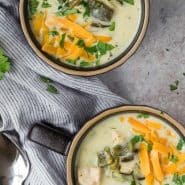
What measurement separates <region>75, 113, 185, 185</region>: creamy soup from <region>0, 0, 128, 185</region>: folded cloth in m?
0.13

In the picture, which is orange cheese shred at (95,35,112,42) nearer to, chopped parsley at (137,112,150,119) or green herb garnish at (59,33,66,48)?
green herb garnish at (59,33,66,48)

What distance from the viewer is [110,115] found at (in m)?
1.79

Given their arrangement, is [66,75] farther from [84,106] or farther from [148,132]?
[148,132]

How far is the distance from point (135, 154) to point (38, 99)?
1.07 feet

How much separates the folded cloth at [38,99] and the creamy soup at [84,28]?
70 millimetres

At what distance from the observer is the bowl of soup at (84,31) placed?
1.76 meters

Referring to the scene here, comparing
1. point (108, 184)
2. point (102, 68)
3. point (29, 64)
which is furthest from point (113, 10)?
point (108, 184)

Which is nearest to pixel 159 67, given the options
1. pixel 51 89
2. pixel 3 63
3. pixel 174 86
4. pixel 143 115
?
pixel 174 86

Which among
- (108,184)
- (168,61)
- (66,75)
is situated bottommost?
(108,184)

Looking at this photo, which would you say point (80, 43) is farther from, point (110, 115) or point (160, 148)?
point (160, 148)

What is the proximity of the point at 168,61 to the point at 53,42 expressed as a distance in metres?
0.39

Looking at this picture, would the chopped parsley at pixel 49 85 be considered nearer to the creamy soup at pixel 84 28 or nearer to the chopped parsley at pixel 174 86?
the creamy soup at pixel 84 28

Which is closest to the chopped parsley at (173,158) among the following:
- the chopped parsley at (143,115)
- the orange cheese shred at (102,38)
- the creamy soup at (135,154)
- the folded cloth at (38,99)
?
the creamy soup at (135,154)

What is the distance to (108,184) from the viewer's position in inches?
69.3
